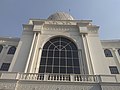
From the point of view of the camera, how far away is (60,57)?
17.2 meters

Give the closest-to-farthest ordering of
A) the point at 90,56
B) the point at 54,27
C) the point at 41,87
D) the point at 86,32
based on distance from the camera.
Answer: the point at 41,87, the point at 90,56, the point at 86,32, the point at 54,27

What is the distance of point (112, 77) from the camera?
12.5 metres

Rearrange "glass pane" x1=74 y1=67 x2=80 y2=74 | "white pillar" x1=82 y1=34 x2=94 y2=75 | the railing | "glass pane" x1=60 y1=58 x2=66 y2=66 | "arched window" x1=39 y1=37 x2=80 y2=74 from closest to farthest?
the railing → "white pillar" x1=82 y1=34 x2=94 y2=75 → "glass pane" x1=74 y1=67 x2=80 y2=74 → "arched window" x1=39 y1=37 x2=80 y2=74 → "glass pane" x1=60 y1=58 x2=66 y2=66

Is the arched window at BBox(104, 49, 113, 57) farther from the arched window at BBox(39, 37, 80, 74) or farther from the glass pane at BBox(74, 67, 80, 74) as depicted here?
the glass pane at BBox(74, 67, 80, 74)

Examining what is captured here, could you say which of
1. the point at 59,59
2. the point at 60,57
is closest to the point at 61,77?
the point at 59,59

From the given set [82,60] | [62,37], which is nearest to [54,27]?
[62,37]

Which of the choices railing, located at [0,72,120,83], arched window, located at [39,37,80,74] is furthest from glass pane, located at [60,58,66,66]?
railing, located at [0,72,120,83]

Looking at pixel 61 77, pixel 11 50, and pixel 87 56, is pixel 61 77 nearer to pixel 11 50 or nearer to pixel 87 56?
pixel 87 56

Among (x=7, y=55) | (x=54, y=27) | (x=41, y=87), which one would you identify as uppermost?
(x=54, y=27)

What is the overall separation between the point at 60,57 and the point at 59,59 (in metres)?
0.31

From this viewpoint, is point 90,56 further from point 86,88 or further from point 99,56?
point 86,88

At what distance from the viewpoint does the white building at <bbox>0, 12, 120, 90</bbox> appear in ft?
39.9

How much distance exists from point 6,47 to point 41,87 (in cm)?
1097

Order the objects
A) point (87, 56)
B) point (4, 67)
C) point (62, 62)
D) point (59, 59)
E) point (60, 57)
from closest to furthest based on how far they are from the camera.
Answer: point (87, 56) < point (62, 62) < point (59, 59) < point (60, 57) < point (4, 67)
